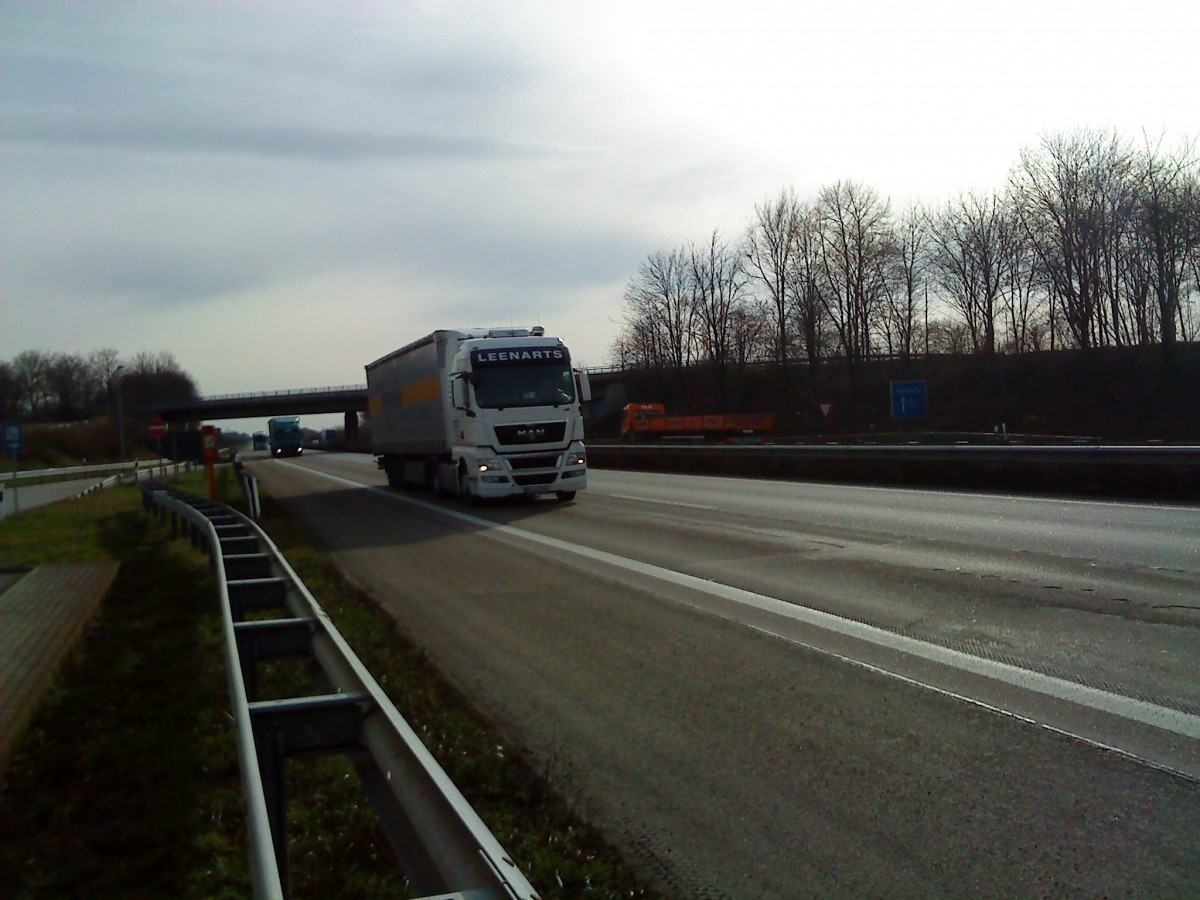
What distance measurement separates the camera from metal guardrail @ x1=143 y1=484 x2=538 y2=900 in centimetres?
286

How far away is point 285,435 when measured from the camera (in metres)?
94.9

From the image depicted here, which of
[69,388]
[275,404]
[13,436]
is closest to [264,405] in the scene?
[275,404]

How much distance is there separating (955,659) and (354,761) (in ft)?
14.2

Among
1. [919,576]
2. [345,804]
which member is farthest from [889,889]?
[919,576]

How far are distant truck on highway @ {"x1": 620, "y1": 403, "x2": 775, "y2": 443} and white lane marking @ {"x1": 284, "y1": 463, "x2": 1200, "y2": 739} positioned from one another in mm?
47729

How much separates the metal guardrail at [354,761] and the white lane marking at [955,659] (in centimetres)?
369

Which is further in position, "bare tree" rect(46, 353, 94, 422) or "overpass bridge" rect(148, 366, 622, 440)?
"overpass bridge" rect(148, 366, 622, 440)

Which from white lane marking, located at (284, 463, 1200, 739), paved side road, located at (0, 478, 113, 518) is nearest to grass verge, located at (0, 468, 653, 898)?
white lane marking, located at (284, 463, 1200, 739)

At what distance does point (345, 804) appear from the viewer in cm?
534

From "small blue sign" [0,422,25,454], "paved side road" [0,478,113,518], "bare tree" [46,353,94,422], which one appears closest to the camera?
"small blue sign" [0,422,25,454]

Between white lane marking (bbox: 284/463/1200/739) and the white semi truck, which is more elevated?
the white semi truck

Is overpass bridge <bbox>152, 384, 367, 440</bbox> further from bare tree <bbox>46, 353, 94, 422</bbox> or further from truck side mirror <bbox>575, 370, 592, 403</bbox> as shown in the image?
truck side mirror <bbox>575, 370, 592, 403</bbox>

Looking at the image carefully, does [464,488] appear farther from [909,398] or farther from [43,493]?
[43,493]

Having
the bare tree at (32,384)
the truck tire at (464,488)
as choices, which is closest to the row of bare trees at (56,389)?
the bare tree at (32,384)
